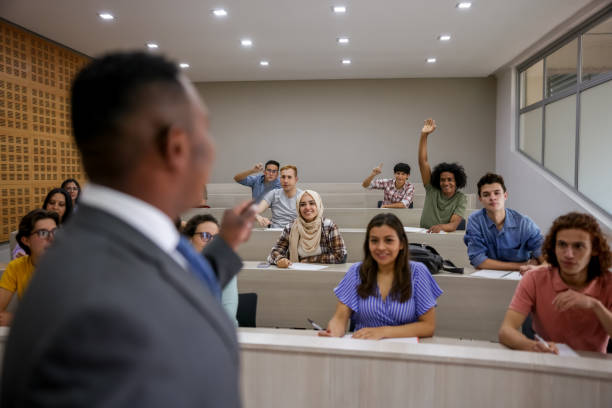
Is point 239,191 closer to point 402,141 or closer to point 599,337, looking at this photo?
point 402,141

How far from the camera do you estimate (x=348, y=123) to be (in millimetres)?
9719

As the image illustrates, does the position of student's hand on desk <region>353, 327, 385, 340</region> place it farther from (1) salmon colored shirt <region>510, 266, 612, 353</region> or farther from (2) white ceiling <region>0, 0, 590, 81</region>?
(2) white ceiling <region>0, 0, 590, 81</region>

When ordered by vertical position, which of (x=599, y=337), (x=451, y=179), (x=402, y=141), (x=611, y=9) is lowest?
(x=599, y=337)

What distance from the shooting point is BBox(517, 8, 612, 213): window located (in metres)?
4.92

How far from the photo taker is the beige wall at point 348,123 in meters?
9.38

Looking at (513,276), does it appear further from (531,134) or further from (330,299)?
(531,134)

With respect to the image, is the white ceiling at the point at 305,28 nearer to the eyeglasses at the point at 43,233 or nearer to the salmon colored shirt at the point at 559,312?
the eyeglasses at the point at 43,233

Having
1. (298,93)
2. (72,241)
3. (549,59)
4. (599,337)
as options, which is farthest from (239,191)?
(72,241)

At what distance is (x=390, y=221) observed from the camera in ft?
7.79

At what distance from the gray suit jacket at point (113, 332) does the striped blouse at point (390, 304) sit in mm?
1759

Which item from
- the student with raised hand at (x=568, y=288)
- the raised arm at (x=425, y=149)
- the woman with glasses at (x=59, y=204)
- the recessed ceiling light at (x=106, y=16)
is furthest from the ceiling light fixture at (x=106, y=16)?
the student with raised hand at (x=568, y=288)

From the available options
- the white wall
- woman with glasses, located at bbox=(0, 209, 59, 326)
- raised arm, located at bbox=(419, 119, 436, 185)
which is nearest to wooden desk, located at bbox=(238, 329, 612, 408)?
woman with glasses, located at bbox=(0, 209, 59, 326)

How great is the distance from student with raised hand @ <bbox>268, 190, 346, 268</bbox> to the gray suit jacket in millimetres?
3072

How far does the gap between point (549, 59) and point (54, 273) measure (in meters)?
7.69
